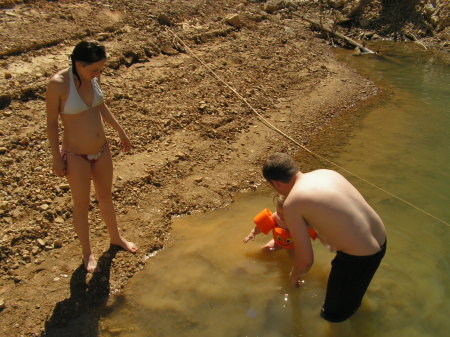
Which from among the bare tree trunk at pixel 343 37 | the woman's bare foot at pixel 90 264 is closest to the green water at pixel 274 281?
the woman's bare foot at pixel 90 264

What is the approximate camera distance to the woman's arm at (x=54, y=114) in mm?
2822

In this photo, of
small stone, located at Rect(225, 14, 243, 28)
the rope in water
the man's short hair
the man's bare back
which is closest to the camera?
the man's bare back

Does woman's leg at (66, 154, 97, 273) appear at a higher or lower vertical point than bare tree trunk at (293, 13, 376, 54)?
higher

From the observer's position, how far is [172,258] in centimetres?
397

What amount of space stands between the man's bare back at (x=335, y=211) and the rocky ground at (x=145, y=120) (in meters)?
1.80

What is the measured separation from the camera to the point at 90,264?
3562 millimetres

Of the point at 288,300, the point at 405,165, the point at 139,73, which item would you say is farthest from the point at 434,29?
the point at 288,300

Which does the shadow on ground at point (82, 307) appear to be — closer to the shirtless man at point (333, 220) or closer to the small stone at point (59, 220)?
the small stone at point (59, 220)

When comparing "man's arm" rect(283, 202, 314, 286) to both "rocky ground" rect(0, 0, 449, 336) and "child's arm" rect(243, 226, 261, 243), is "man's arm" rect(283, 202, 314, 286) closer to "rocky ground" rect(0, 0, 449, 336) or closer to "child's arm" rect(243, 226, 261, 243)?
"child's arm" rect(243, 226, 261, 243)

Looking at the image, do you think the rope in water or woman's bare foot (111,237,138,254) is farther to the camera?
the rope in water

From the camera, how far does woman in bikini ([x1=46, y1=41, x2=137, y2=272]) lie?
284cm

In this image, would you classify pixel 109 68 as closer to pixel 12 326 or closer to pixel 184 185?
pixel 184 185

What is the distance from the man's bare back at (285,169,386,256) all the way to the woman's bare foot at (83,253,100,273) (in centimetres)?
179

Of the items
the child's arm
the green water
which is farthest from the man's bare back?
the green water
